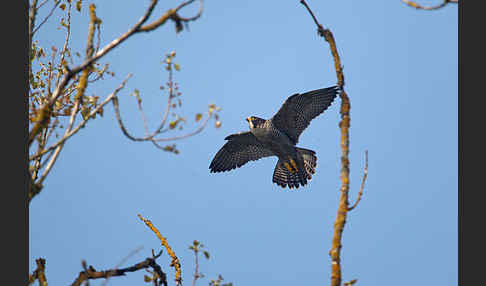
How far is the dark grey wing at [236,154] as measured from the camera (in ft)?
36.7

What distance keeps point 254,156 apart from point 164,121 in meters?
8.17

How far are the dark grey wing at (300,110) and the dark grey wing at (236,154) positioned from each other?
98cm

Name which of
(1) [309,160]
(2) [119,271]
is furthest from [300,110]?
(2) [119,271]

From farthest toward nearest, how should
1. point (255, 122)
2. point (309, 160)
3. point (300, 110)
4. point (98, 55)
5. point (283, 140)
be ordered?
1. point (309, 160)
2. point (255, 122)
3. point (283, 140)
4. point (300, 110)
5. point (98, 55)

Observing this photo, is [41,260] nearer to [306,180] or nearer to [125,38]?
[125,38]

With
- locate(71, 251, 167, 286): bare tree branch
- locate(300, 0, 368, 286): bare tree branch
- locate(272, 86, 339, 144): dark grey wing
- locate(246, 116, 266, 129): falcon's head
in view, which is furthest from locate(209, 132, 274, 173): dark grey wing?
locate(71, 251, 167, 286): bare tree branch

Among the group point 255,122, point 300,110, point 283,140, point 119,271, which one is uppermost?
point 300,110

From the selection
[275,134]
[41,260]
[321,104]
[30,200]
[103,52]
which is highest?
[321,104]

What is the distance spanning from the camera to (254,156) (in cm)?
1140

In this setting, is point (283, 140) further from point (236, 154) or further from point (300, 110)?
point (236, 154)

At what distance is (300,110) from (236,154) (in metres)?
2.17

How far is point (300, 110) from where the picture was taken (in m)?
10.2

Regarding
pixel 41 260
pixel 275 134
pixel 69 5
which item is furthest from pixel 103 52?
pixel 275 134

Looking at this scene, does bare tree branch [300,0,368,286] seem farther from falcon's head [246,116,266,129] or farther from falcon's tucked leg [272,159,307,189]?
falcon's tucked leg [272,159,307,189]
